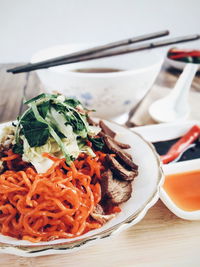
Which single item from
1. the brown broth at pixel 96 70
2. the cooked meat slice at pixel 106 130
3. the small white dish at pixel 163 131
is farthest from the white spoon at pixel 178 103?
the cooked meat slice at pixel 106 130

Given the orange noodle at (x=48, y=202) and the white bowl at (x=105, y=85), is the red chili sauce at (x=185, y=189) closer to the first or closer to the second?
the orange noodle at (x=48, y=202)

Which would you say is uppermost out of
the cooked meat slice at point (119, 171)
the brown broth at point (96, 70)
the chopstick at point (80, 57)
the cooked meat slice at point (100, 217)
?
the chopstick at point (80, 57)

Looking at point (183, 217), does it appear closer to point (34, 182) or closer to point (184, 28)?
point (34, 182)

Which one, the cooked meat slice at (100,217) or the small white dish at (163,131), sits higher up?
the cooked meat slice at (100,217)

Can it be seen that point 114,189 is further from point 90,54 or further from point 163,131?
point 90,54

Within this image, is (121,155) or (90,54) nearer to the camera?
(121,155)

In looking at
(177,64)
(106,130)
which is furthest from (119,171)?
(177,64)
